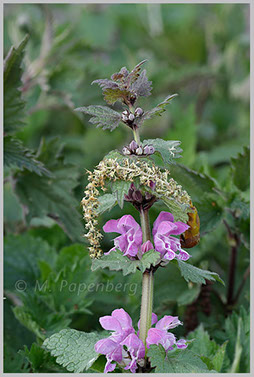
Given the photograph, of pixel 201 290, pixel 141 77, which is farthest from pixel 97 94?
pixel 141 77

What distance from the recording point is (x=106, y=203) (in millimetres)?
478

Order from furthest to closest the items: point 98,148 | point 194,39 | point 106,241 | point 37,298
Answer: point 194,39 → point 98,148 → point 106,241 → point 37,298

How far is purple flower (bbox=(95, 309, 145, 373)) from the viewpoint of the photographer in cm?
46

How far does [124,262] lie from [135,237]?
0.09ft

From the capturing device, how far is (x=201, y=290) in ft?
2.60

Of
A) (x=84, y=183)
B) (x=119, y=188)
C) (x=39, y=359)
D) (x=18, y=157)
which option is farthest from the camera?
(x=84, y=183)

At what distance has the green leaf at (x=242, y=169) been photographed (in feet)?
2.63

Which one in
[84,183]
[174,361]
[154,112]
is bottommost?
[174,361]

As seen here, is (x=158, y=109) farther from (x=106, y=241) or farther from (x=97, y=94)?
(x=97, y=94)

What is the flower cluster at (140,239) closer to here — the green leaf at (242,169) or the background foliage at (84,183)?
the background foliage at (84,183)

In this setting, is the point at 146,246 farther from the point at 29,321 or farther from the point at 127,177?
the point at 29,321

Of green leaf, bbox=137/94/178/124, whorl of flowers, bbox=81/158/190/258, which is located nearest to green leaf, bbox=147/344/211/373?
whorl of flowers, bbox=81/158/190/258

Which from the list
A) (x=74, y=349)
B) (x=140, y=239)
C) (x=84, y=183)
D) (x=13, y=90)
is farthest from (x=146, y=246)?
(x=84, y=183)

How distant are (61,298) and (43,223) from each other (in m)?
0.26
